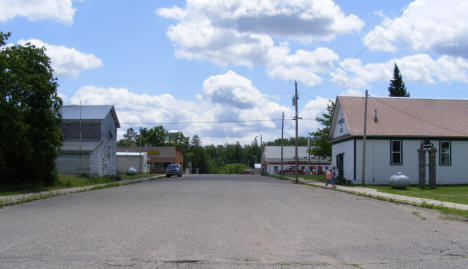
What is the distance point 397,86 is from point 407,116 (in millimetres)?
30594

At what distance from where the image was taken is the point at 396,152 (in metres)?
35.2

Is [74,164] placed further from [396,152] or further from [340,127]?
[396,152]

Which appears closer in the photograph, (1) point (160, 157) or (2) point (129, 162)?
(2) point (129, 162)

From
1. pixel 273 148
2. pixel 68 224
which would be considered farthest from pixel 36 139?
pixel 273 148

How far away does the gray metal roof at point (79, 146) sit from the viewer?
39.5m

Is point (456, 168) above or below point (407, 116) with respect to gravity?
below

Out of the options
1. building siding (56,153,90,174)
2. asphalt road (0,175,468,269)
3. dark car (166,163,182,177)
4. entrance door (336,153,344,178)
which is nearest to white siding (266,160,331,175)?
dark car (166,163,182,177)

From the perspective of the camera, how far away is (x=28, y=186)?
25125 mm

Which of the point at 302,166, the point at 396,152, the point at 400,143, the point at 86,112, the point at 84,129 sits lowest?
the point at 302,166

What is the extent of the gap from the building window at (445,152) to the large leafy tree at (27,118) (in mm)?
28180

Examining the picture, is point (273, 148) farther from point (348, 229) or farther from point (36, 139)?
point (348, 229)

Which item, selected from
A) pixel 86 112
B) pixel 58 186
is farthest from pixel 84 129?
pixel 58 186

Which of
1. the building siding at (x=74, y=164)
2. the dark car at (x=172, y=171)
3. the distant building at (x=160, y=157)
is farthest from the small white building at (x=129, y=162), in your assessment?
the building siding at (x=74, y=164)

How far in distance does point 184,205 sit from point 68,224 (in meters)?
5.38
